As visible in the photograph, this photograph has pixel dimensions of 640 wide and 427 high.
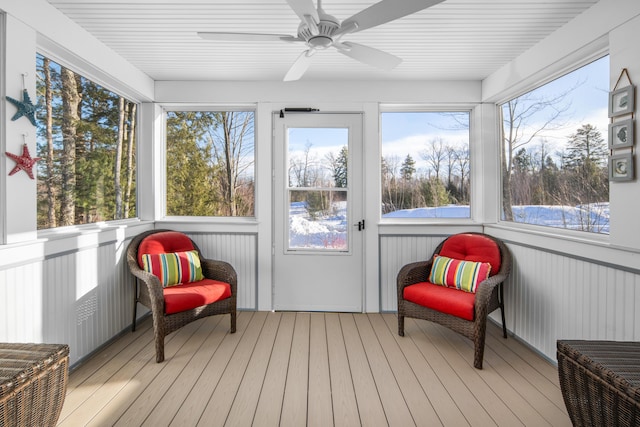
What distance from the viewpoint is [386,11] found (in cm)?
171

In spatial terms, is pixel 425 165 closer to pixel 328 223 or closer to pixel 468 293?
pixel 328 223

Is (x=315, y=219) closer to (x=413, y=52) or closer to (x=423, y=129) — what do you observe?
(x=423, y=129)

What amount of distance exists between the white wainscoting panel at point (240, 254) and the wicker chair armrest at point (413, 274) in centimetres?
154

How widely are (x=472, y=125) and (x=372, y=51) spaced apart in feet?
6.79

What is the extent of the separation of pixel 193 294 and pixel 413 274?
1.89m

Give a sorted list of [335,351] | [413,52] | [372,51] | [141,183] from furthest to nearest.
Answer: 1. [141,183]
2. [413,52]
3. [335,351]
4. [372,51]

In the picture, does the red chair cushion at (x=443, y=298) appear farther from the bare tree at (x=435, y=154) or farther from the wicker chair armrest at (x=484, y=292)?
the bare tree at (x=435, y=154)

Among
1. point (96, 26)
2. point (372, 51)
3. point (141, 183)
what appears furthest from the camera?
point (141, 183)

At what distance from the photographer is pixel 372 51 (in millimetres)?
2184

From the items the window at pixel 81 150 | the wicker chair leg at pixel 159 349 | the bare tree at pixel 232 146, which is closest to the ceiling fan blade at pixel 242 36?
the window at pixel 81 150

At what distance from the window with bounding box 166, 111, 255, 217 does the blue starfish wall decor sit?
174 cm

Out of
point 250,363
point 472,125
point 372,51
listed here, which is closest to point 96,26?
point 372,51

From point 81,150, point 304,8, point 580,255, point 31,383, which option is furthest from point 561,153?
point 81,150

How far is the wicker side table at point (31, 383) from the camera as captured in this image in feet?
4.26
